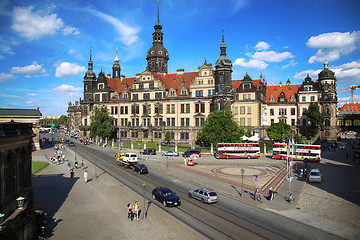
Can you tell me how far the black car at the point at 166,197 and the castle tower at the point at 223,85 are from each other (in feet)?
151

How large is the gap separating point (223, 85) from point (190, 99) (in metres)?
11.3

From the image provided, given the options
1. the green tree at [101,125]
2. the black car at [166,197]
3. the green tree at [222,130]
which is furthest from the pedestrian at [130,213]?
the green tree at [101,125]

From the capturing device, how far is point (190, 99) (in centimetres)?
7538

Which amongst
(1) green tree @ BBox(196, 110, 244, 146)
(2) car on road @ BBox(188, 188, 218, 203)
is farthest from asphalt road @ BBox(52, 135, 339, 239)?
(1) green tree @ BBox(196, 110, 244, 146)

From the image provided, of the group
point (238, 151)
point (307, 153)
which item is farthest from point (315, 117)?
point (238, 151)

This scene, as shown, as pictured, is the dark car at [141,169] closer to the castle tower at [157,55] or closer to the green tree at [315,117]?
the castle tower at [157,55]

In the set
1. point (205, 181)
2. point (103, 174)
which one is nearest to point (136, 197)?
point (205, 181)

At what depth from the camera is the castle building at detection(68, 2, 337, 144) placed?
73438mm

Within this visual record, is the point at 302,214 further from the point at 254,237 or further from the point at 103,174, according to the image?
the point at 103,174

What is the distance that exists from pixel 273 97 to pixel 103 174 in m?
67.8

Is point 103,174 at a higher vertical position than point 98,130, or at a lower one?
lower

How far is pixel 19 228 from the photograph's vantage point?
16.3 metres

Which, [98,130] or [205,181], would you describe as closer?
[205,181]

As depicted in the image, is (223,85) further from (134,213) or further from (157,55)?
(134,213)
